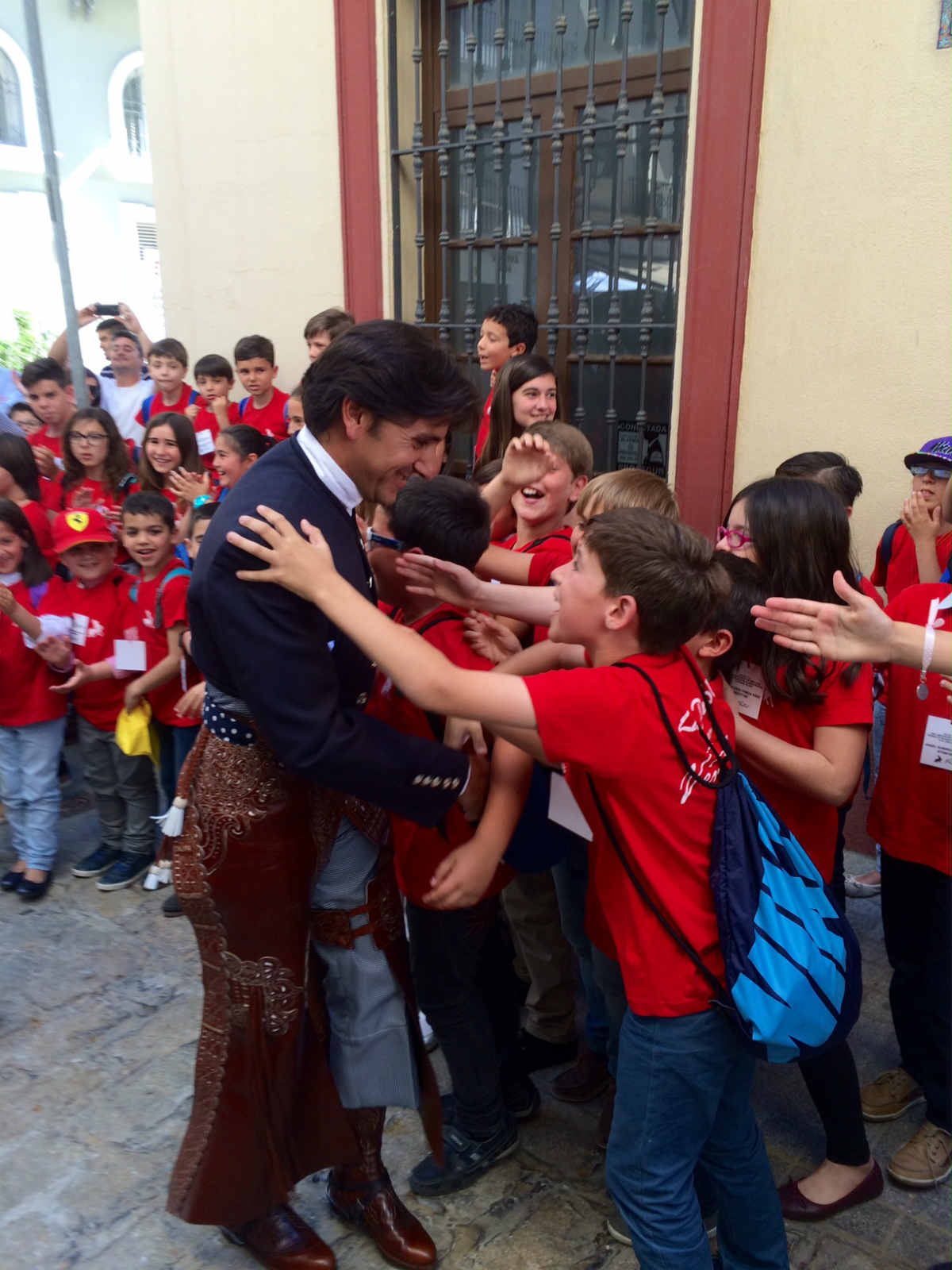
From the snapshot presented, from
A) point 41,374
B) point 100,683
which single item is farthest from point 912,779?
point 41,374

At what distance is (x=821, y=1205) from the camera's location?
223cm

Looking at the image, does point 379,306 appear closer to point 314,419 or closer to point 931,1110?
point 314,419

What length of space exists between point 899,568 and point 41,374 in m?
4.44

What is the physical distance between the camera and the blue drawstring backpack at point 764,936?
5.22 feet

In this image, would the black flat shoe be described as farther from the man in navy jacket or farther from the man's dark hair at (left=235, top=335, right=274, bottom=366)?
the man's dark hair at (left=235, top=335, right=274, bottom=366)

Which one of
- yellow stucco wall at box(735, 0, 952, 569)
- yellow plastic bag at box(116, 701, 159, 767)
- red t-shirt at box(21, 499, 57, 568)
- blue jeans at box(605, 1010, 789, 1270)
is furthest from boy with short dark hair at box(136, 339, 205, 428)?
blue jeans at box(605, 1010, 789, 1270)

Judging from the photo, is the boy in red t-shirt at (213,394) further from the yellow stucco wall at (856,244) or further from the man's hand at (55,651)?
the yellow stucco wall at (856,244)

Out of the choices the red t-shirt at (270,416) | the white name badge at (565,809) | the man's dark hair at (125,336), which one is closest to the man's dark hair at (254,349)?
the red t-shirt at (270,416)

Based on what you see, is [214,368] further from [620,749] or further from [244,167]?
[620,749]

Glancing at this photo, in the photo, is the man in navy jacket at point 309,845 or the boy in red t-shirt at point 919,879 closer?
the man in navy jacket at point 309,845

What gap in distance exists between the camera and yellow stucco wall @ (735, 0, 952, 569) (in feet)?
11.0

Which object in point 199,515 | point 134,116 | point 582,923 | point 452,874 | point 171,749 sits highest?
point 134,116

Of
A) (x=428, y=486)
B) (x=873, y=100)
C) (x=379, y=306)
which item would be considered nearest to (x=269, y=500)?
(x=428, y=486)

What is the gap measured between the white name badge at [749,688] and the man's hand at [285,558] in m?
0.91
